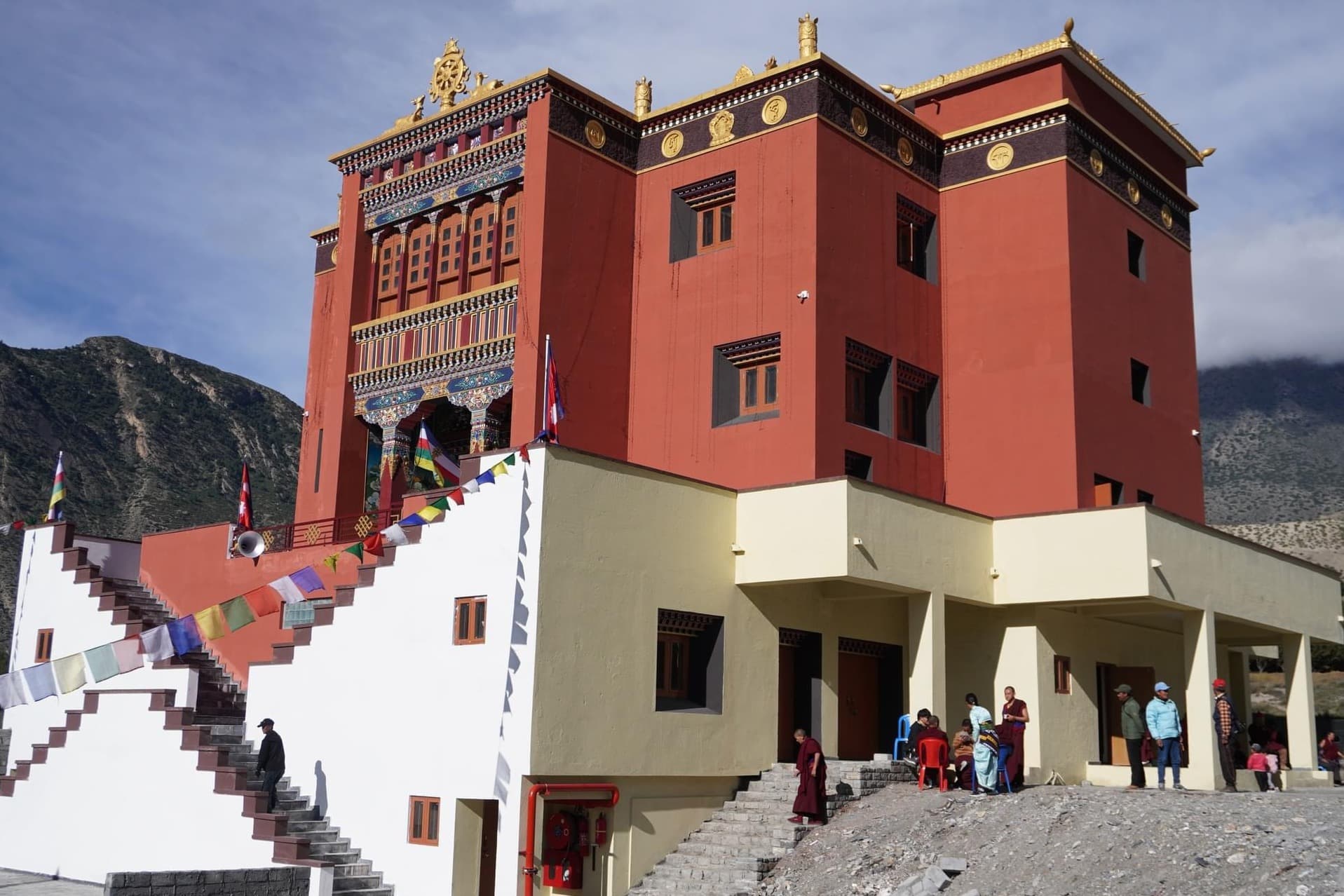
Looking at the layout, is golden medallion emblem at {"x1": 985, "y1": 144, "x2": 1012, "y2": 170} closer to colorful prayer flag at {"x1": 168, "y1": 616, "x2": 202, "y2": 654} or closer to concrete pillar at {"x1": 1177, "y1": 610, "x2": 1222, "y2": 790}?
concrete pillar at {"x1": 1177, "y1": 610, "x2": 1222, "y2": 790}

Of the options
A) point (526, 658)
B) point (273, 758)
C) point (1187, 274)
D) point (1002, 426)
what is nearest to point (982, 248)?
point (1002, 426)

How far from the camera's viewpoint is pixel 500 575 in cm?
1742

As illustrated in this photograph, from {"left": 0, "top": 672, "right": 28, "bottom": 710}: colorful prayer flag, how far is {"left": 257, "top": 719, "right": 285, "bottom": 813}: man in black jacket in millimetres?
3363

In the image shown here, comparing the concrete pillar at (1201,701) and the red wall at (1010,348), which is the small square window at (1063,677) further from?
the red wall at (1010,348)

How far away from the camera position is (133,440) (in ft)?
241

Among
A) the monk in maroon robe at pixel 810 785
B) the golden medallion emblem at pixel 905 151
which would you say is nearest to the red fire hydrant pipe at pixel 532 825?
the monk in maroon robe at pixel 810 785

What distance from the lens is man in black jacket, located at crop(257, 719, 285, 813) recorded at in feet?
60.8

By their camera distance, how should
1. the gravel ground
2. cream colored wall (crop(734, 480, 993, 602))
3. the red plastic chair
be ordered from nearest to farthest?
1. the gravel ground
2. the red plastic chair
3. cream colored wall (crop(734, 480, 993, 602))

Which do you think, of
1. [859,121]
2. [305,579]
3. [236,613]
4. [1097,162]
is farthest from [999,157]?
[236,613]

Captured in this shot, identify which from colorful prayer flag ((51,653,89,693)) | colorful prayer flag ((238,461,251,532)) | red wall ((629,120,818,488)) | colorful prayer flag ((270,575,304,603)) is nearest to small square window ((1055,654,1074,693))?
red wall ((629,120,818,488))

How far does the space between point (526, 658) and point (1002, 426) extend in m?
10.7

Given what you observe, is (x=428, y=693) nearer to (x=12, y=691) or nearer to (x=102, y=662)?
(x=102, y=662)

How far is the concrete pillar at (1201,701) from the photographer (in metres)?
21.0

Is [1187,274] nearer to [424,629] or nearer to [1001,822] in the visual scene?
[1001,822]
